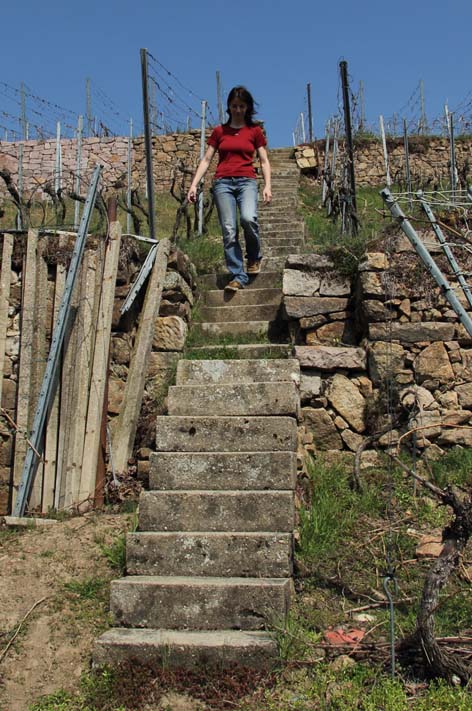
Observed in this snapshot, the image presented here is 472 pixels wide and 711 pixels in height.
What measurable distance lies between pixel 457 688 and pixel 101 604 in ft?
6.28

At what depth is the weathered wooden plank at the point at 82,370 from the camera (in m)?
4.91

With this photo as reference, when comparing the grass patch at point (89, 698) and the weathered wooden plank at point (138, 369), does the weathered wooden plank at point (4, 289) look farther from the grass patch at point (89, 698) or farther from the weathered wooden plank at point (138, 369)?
the grass patch at point (89, 698)

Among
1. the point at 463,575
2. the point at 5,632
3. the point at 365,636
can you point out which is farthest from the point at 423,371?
the point at 5,632

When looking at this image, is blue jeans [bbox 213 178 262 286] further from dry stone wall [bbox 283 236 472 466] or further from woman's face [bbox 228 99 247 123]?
dry stone wall [bbox 283 236 472 466]

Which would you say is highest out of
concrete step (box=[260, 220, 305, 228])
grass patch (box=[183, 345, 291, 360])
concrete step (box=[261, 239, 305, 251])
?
concrete step (box=[260, 220, 305, 228])

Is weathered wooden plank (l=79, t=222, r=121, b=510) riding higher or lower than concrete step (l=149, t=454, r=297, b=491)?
higher

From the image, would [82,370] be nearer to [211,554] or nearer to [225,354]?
[225,354]

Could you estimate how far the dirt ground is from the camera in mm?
3449

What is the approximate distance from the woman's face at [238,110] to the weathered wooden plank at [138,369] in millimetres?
1518

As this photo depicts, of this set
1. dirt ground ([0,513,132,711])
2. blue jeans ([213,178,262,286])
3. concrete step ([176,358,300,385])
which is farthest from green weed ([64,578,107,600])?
Result: blue jeans ([213,178,262,286])

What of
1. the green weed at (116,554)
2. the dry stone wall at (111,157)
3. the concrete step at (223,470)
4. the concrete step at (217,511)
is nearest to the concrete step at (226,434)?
the concrete step at (223,470)

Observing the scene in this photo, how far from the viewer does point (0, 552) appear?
4.33 meters

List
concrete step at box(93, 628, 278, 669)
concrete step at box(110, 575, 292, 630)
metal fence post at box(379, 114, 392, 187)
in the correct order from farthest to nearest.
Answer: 1. metal fence post at box(379, 114, 392, 187)
2. concrete step at box(110, 575, 292, 630)
3. concrete step at box(93, 628, 278, 669)

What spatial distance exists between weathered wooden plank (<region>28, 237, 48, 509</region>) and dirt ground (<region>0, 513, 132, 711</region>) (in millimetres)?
411
